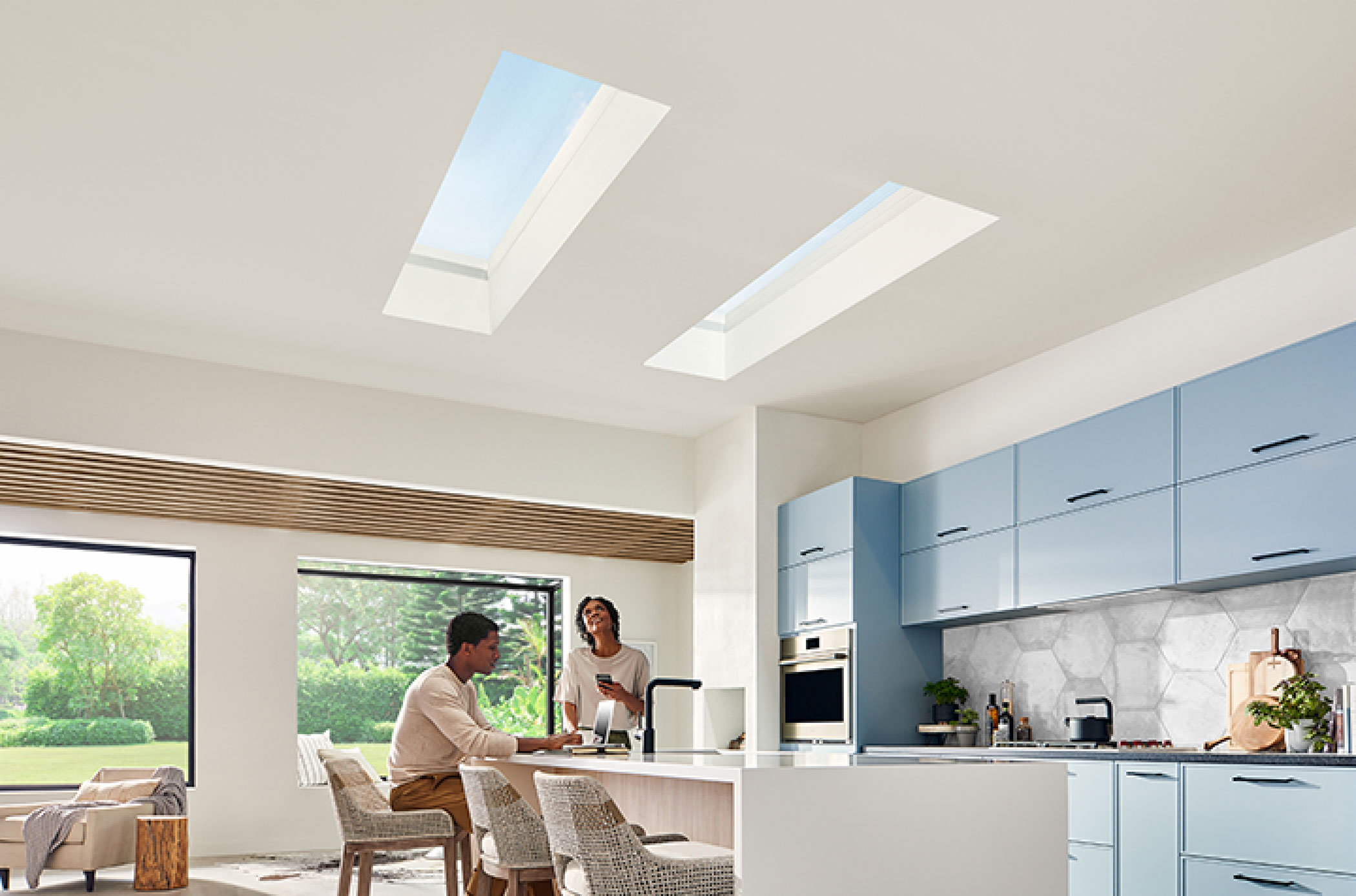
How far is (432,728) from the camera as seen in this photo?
13.4ft

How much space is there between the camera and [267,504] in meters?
7.65

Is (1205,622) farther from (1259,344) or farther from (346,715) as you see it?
(346,715)

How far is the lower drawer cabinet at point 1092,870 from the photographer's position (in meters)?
3.98

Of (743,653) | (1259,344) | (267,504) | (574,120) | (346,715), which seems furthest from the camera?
(346,715)

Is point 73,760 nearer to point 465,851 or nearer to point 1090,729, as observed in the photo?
point 465,851

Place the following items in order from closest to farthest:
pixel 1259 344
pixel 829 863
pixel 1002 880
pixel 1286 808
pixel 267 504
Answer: pixel 829 863, pixel 1002 880, pixel 1286 808, pixel 1259 344, pixel 267 504

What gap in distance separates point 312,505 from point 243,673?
4.78 ft

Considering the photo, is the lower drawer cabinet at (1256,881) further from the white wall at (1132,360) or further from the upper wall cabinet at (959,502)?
the white wall at (1132,360)

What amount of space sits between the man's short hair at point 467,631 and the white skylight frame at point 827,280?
193 cm

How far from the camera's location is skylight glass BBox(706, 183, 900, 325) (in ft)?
14.8

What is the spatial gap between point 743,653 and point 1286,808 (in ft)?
11.0

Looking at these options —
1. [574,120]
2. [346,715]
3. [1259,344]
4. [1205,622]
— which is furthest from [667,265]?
[346,715]

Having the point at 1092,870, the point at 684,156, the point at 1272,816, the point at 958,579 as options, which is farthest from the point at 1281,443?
the point at 684,156

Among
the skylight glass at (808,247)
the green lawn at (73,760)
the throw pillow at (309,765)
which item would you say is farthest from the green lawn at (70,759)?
the skylight glass at (808,247)
